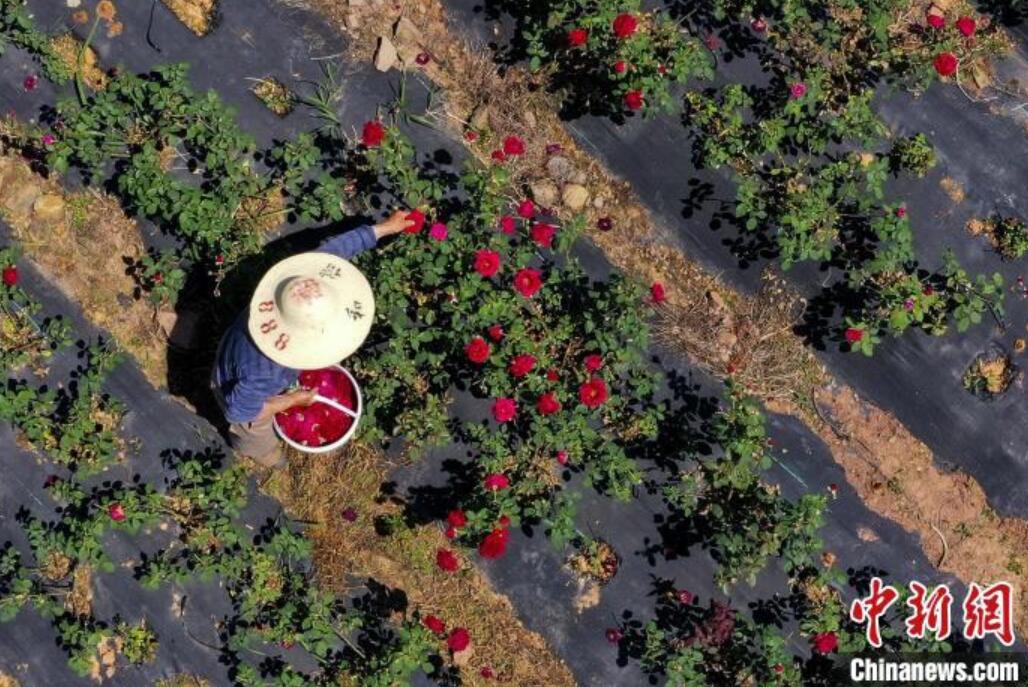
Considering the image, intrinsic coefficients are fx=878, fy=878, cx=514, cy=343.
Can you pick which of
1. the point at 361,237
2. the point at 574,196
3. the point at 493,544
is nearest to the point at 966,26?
the point at 574,196

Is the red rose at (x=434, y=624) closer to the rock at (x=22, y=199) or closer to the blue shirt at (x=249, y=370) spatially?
the blue shirt at (x=249, y=370)

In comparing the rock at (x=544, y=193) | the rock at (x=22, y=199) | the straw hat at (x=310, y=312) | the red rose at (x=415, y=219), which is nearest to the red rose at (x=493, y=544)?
the straw hat at (x=310, y=312)

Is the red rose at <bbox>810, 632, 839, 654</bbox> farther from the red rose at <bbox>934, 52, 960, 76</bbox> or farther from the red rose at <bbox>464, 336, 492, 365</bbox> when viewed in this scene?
the red rose at <bbox>934, 52, 960, 76</bbox>

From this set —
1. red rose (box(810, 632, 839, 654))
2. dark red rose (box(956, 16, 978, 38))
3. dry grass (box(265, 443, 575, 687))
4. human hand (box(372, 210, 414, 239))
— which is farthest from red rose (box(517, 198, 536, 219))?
red rose (box(810, 632, 839, 654))

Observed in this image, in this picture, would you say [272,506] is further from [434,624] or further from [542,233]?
[542,233]

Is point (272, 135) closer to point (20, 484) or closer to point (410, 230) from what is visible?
point (410, 230)
